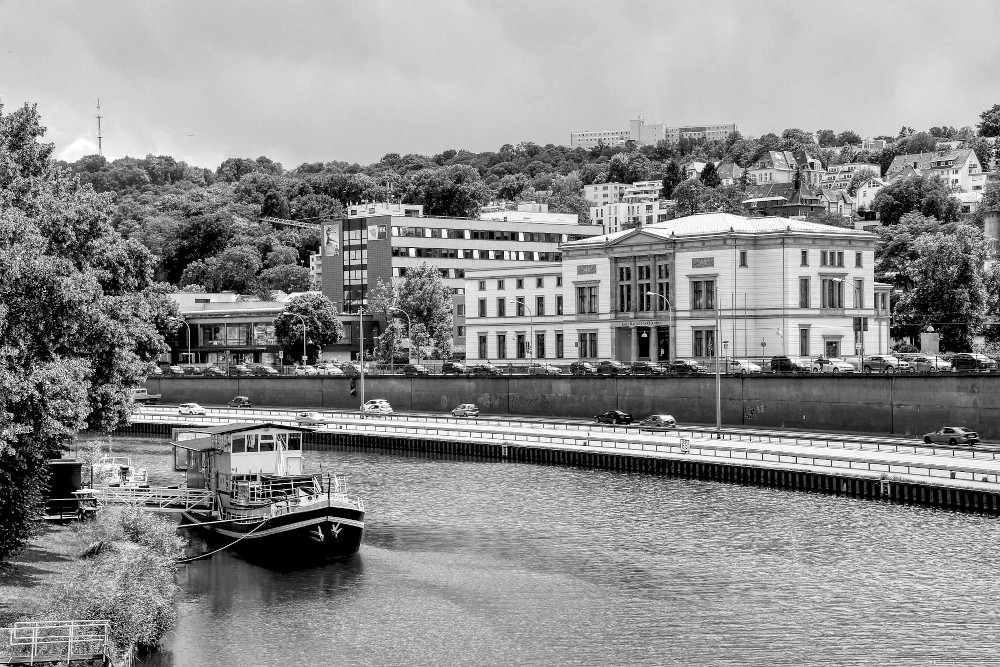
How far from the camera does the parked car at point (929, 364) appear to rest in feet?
323

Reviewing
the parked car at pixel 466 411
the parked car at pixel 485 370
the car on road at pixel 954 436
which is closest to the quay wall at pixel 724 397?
the parked car at pixel 485 370

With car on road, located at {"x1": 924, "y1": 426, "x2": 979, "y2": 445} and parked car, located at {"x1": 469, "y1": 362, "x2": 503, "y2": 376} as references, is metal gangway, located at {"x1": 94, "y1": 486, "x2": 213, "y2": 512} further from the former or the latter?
parked car, located at {"x1": 469, "y1": 362, "x2": 503, "y2": 376}

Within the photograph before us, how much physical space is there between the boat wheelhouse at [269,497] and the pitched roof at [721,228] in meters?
62.9

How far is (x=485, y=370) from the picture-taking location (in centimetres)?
13650

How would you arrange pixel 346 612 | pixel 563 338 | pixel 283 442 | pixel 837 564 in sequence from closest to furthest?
1. pixel 346 612
2. pixel 837 564
3. pixel 283 442
4. pixel 563 338

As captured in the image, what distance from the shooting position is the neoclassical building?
123062 mm

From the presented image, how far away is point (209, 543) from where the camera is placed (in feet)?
226

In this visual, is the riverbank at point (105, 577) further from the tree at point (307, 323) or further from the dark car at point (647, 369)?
the tree at point (307, 323)

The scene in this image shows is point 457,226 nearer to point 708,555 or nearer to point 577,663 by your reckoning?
point 708,555

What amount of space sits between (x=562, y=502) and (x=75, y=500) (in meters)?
27.7

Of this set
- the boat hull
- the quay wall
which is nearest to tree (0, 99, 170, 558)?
the boat hull

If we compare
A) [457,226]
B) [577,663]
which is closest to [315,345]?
[457,226]

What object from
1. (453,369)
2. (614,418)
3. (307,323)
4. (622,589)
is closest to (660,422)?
(614,418)

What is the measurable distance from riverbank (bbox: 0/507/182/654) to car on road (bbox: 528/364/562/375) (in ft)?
231
